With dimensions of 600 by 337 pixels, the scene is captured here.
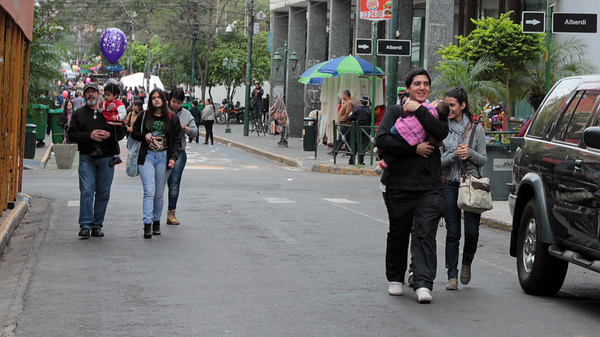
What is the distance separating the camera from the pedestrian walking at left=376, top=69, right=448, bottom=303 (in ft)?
23.3

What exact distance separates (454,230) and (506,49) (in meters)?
12.1

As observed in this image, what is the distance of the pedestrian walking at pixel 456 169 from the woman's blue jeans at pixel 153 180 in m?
4.15

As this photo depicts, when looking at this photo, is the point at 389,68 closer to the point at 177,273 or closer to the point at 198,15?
the point at 177,273

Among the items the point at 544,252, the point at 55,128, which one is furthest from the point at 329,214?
the point at 55,128

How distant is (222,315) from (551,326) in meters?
2.46

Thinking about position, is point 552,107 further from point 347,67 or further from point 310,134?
point 310,134

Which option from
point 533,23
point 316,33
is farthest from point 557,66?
point 316,33

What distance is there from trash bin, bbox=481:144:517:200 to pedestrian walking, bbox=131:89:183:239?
644 centimetres

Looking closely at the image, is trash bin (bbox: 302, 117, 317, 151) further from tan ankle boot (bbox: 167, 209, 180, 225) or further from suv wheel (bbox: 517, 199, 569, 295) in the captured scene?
suv wheel (bbox: 517, 199, 569, 295)

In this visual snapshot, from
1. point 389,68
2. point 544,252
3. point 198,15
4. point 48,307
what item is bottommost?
point 48,307

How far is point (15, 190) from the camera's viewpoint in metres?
12.8

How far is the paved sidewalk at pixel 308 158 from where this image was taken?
1346cm

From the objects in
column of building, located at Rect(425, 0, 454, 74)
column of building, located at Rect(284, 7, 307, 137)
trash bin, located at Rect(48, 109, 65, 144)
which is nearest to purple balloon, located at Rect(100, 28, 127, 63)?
column of building, located at Rect(284, 7, 307, 137)

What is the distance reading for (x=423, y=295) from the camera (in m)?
7.02
